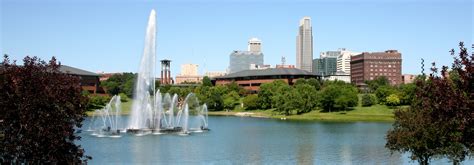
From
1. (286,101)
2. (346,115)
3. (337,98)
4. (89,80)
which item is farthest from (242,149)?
(89,80)

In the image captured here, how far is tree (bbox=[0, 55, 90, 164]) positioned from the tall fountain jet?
2161 inches

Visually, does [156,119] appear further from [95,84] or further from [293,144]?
[95,84]

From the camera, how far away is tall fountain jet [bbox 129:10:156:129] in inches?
2817

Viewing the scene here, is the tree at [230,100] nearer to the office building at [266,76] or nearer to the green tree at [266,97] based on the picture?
the green tree at [266,97]

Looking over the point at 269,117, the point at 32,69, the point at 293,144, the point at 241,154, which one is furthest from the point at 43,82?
the point at 269,117

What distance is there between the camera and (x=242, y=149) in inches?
2025

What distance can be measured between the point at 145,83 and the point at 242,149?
2565cm

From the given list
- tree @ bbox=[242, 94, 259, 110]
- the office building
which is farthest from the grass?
the office building

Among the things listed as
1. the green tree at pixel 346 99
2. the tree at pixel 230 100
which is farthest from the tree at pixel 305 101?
the tree at pixel 230 100

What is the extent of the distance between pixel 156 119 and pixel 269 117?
50.5 metres

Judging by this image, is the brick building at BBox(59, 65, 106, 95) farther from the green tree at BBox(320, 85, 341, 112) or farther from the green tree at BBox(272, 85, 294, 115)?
the green tree at BBox(320, 85, 341, 112)

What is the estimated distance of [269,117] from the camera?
118 meters

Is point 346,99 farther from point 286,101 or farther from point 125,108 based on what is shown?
point 125,108

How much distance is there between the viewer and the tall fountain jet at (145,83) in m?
71.6
